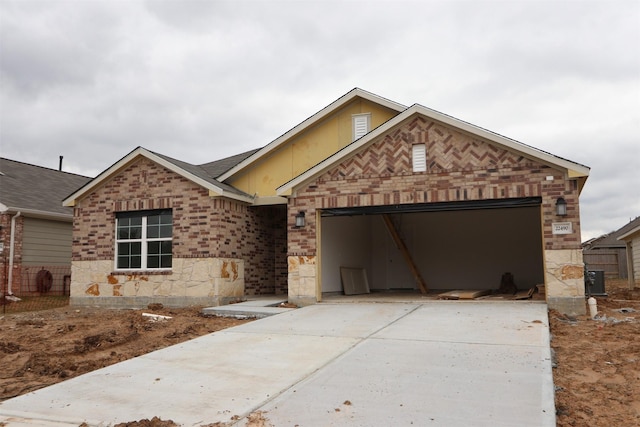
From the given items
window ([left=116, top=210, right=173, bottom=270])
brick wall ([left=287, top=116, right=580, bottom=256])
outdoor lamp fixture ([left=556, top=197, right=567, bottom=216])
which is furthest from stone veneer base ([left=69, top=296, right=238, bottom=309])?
outdoor lamp fixture ([left=556, top=197, right=567, bottom=216])

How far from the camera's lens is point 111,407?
5.82m

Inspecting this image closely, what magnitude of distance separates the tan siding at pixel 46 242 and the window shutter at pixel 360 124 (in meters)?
12.0

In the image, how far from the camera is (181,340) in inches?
391

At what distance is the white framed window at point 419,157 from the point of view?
43.1 feet

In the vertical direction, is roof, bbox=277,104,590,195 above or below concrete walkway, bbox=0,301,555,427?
above

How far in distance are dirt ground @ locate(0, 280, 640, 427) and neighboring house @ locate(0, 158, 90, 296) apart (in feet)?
17.2

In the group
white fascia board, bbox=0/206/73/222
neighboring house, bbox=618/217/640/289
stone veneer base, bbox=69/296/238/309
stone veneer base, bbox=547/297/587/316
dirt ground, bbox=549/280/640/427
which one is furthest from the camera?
neighboring house, bbox=618/217/640/289

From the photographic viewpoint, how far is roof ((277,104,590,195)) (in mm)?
Answer: 11930

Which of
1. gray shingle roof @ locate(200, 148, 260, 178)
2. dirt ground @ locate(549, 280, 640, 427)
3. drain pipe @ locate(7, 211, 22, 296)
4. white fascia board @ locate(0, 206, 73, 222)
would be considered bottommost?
dirt ground @ locate(549, 280, 640, 427)

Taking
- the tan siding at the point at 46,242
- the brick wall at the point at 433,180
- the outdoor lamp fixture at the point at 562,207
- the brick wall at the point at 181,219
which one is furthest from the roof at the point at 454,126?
the tan siding at the point at 46,242

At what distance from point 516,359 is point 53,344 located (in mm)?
7663

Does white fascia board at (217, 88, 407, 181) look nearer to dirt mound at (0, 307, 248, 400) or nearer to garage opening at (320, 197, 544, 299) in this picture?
garage opening at (320, 197, 544, 299)

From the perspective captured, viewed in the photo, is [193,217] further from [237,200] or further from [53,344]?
[53,344]

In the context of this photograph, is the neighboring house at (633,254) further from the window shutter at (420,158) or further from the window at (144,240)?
the window at (144,240)
